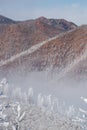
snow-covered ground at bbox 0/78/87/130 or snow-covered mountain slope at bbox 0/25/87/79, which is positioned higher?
snow-covered mountain slope at bbox 0/25/87/79

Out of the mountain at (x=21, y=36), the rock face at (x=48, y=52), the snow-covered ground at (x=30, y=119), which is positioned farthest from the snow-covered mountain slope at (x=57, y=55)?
the snow-covered ground at (x=30, y=119)

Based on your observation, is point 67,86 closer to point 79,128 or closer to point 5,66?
point 5,66

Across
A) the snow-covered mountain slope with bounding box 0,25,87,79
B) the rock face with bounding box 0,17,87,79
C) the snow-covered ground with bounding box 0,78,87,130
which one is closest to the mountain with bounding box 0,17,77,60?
the rock face with bounding box 0,17,87,79

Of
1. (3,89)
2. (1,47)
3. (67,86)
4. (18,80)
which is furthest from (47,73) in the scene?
(3,89)

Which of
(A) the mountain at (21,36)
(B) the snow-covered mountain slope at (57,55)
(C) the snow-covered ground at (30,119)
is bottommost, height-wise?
(C) the snow-covered ground at (30,119)

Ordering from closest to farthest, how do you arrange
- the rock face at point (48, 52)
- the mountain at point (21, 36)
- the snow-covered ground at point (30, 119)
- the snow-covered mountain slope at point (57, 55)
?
the snow-covered ground at point (30, 119)
the snow-covered mountain slope at point (57, 55)
the rock face at point (48, 52)
the mountain at point (21, 36)

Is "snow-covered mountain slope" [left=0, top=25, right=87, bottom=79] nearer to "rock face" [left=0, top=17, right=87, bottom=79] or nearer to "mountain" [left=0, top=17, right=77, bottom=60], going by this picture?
"rock face" [left=0, top=17, right=87, bottom=79]

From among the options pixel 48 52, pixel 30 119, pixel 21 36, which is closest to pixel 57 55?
pixel 48 52

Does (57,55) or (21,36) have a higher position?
(21,36)

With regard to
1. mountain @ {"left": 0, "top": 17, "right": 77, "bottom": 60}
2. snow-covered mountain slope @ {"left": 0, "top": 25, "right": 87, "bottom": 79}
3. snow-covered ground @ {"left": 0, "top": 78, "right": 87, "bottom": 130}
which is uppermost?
mountain @ {"left": 0, "top": 17, "right": 77, "bottom": 60}

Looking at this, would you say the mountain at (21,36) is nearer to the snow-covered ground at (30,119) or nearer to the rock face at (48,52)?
the rock face at (48,52)

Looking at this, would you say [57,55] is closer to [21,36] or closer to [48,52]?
[48,52]

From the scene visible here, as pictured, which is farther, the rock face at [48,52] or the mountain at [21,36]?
the mountain at [21,36]

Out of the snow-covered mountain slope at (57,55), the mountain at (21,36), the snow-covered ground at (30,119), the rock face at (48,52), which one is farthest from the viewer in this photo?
the mountain at (21,36)
